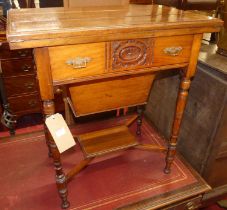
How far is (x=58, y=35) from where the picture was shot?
81 centimetres

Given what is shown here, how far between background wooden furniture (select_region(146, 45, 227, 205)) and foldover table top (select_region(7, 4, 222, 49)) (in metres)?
0.26

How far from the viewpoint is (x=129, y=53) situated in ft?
3.20

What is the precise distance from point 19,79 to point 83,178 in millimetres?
1216

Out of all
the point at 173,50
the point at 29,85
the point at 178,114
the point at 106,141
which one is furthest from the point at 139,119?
the point at 29,85

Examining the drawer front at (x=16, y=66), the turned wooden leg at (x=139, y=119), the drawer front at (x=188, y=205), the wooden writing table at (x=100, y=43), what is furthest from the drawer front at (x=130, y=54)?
the drawer front at (x=16, y=66)

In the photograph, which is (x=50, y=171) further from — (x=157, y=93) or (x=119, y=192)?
(x=157, y=93)

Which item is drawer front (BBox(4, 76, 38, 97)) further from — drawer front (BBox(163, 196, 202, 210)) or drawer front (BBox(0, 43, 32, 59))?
drawer front (BBox(163, 196, 202, 210))

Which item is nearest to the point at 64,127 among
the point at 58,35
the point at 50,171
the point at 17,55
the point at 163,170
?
the point at 58,35

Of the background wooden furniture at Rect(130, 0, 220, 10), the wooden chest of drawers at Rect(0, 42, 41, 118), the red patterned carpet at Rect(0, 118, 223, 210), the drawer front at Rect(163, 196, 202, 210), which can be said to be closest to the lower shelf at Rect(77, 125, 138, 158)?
the red patterned carpet at Rect(0, 118, 223, 210)

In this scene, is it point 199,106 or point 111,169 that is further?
point 111,169

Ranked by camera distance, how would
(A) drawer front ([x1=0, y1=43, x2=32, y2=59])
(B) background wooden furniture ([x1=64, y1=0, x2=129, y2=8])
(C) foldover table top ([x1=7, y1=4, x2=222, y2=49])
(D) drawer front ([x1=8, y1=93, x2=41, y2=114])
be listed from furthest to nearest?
(D) drawer front ([x1=8, y1=93, x2=41, y2=114]), (A) drawer front ([x1=0, y1=43, x2=32, y2=59]), (B) background wooden furniture ([x1=64, y1=0, x2=129, y2=8]), (C) foldover table top ([x1=7, y1=4, x2=222, y2=49])

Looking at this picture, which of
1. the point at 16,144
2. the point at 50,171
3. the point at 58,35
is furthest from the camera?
the point at 16,144

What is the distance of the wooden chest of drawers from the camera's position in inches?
80.1

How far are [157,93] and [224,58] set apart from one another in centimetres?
47
